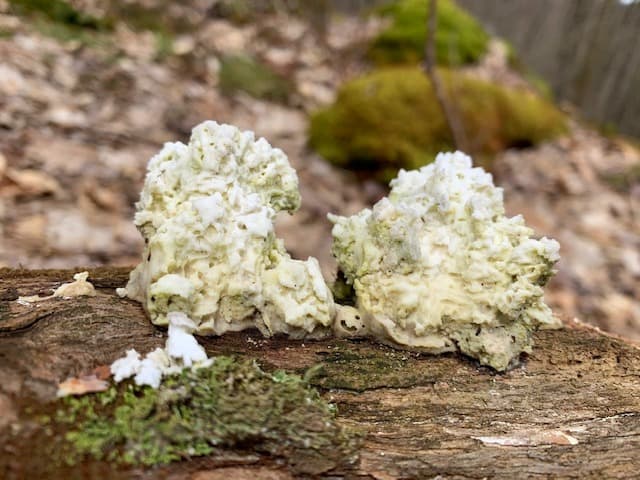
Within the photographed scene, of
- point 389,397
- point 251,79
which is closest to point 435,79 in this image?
point 251,79

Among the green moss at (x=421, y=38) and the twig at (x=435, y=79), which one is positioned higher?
the green moss at (x=421, y=38)

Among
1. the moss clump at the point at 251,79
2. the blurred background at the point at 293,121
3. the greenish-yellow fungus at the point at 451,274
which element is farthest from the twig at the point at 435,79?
the greenish-yellow fungus at the point at 451,274

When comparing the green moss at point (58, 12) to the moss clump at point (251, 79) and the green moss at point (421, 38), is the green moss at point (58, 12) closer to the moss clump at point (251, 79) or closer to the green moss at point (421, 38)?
the moss clump at point (251, 79)

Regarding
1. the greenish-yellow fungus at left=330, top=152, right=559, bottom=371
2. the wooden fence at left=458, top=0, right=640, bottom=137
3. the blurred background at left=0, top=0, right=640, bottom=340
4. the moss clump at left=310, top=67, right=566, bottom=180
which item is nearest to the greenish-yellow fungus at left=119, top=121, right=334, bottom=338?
the greenish-yellow fungus at left=330, top=152, right=559, bottom=371

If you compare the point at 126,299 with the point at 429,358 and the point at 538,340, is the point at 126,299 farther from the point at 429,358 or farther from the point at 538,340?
the point at 538,340

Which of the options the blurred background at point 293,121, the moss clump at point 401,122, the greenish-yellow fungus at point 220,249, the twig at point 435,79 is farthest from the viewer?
the moss clump at point 401,122

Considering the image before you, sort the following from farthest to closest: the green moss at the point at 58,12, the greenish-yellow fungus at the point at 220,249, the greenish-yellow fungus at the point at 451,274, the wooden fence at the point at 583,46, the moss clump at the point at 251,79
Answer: the wooden fence at the point at 583,46, the moss clump at the point at 251,79, the green moss at the point at 58,12, the greenish-yellow fungus at the point at 451,274, the greenish-yellow fungus at the point at 220,249

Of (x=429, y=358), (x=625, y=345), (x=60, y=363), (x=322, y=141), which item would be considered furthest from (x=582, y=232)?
(x=60, y=363)
